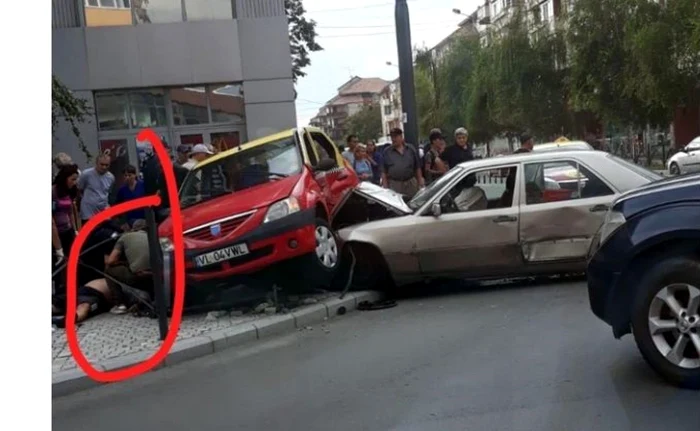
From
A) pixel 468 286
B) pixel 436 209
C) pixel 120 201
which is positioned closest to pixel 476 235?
pixel 436 209

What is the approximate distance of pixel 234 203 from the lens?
7.91 metres

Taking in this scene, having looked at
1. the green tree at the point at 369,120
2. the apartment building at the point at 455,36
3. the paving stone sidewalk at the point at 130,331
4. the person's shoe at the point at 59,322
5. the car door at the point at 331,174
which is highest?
the apartment building at the point at 455,36

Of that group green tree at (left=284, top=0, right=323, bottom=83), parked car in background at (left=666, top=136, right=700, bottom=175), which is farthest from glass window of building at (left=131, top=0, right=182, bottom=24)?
parked car in background at (left=666, top=136, right=700, bottom=175)

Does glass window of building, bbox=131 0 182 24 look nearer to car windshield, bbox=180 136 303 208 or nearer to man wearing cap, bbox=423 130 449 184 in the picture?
man wearing cap, bbox=423 130 449 184

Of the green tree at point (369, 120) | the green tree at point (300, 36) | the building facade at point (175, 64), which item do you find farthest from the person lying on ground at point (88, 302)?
the green tree at point (369, 120)

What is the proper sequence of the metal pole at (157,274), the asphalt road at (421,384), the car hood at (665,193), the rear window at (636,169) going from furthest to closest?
the rear window at (636,169) < the metal pole at (157,274) < the car hood at (665,193) < the asphalt road at (421,384)

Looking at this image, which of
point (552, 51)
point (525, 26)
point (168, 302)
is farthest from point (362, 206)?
point (525, 26)

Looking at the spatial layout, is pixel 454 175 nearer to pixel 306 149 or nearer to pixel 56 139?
pixel 306 149

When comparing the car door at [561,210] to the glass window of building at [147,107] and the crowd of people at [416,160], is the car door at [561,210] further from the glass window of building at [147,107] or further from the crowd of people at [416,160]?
the glass window of building at [147,107]

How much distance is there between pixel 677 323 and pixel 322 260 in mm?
3962

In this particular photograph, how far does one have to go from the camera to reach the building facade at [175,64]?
672 inches

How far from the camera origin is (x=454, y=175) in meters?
8.35

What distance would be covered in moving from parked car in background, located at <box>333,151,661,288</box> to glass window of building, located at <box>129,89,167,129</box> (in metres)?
9.30

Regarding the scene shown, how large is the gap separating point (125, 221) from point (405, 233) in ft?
11.9
